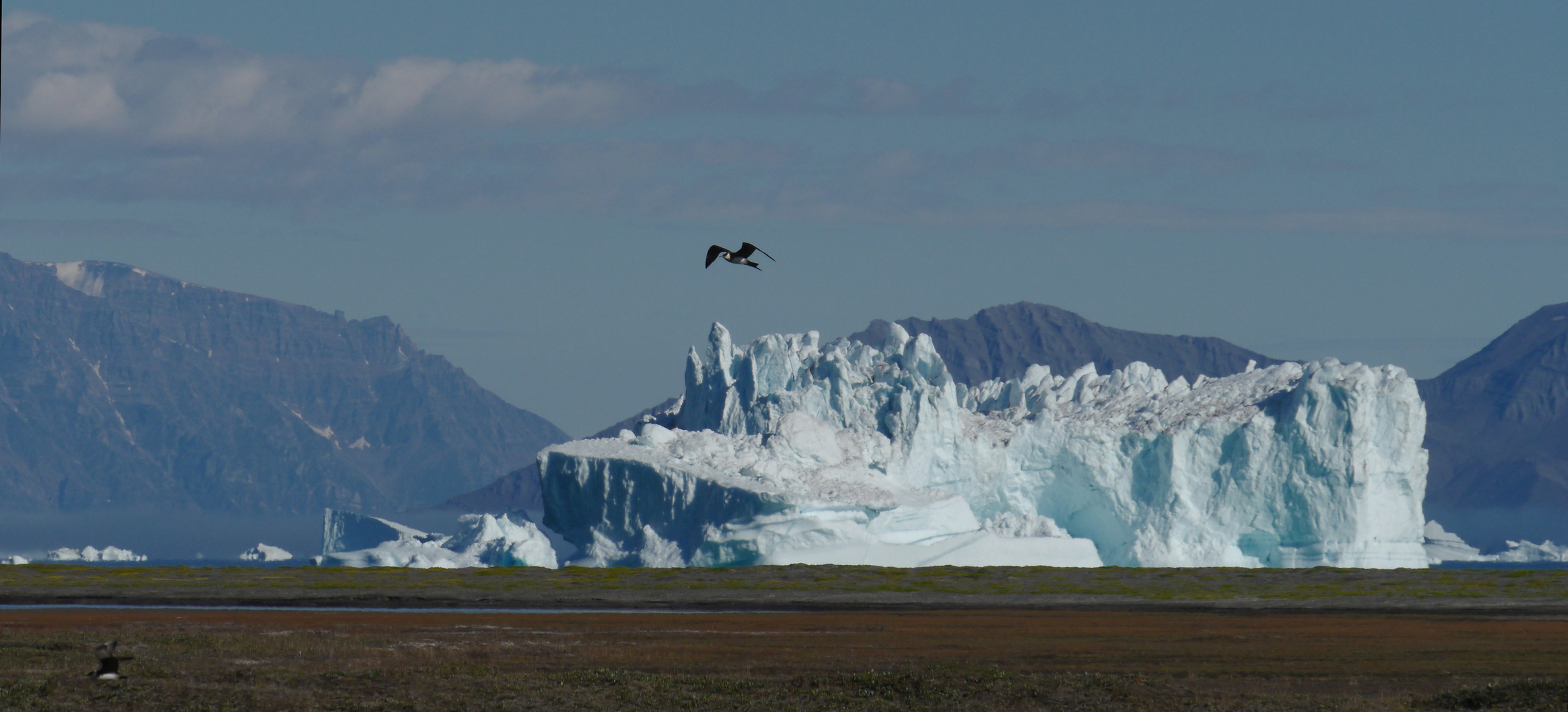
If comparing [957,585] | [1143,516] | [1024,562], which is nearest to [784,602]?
[957,585]

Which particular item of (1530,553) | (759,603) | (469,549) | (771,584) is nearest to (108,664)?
(759,603)

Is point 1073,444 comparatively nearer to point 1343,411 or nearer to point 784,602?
point 1343,411

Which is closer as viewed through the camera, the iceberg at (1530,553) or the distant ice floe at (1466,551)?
the distant ice floe at (1466,551)

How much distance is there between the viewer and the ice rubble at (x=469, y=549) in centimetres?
8712

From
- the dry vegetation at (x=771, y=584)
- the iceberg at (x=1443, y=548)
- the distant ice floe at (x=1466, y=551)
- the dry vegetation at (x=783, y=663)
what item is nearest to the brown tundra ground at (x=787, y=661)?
the dry vegetation at (x=783, y=663)

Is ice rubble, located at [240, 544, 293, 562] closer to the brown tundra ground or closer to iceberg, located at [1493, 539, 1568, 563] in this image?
the brown tundra ground

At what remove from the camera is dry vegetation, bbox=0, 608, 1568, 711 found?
27.7 meters

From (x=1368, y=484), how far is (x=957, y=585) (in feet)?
97.6

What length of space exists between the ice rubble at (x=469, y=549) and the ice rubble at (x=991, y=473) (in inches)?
270

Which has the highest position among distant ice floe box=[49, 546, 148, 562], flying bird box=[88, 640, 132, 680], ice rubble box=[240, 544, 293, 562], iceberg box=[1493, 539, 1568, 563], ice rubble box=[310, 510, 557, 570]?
distant ice floe box=[49, 546, 148, 562]

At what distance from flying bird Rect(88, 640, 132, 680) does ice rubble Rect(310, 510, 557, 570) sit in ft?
168

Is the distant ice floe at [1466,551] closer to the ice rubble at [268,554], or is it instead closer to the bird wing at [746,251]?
the ice rubble at [268,554]

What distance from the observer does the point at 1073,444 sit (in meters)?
83.9

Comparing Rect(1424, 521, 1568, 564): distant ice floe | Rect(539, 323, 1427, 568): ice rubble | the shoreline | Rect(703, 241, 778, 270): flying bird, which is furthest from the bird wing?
Rect(1424, 521, 1568, 564): distant ice floe
